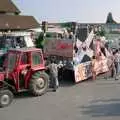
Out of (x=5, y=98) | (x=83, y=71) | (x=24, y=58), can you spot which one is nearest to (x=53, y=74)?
(x=24, y=58)

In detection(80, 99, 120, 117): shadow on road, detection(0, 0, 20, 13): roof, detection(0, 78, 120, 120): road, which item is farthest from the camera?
detection(0, 0, 20, 13): roof

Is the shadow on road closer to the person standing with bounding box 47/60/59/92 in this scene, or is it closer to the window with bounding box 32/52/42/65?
the person standing with bounding box 47/60/59/92

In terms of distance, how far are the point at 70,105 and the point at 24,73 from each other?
93.1 inches

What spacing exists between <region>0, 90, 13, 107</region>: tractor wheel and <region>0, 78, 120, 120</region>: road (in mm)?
205

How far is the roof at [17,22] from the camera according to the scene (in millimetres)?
36369

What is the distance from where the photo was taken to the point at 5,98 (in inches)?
512

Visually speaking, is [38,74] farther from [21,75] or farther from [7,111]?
[7,111]

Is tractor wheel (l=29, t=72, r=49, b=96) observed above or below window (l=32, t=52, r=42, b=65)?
below

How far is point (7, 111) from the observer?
12.4 m

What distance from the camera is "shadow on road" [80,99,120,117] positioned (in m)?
11.8

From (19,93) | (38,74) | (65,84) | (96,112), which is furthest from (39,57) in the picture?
(96,112)

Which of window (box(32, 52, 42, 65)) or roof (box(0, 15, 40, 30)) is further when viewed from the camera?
roof (box(0, 15, 40, 30))

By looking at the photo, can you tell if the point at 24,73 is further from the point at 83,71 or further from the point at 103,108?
the point at 83,71

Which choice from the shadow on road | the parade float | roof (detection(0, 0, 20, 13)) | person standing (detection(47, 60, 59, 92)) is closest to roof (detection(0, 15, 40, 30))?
roof (detection(0, 0, 20, 13))
